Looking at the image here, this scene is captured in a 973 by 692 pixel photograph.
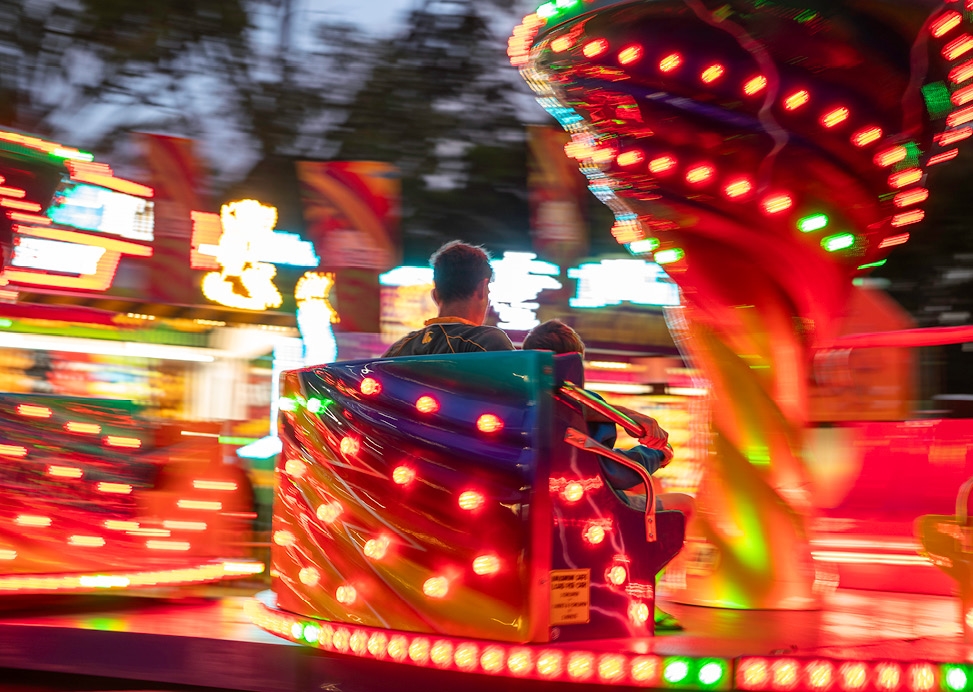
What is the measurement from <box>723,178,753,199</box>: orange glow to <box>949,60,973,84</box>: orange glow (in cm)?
88

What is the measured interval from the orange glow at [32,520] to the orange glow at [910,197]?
3.87 m

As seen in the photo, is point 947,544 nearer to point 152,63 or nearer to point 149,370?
Answer: point 149,370

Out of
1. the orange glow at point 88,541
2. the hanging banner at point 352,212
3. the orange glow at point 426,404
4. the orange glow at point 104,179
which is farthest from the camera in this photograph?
the hanging banner at point 352,212

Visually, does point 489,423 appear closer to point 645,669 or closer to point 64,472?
point 645,669

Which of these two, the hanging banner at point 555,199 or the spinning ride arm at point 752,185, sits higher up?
the hanging banner at point 555,199

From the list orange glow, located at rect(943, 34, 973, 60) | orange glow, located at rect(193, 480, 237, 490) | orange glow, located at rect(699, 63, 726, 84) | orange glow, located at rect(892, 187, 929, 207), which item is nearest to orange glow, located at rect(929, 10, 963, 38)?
orange glow, located at rect(943, 34, 973, 60)

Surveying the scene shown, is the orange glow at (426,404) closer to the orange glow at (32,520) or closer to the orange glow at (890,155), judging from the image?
the orange glow at (32,520)

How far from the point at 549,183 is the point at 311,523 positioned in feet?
31.0

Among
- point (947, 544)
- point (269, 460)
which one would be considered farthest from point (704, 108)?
point (269, 460)

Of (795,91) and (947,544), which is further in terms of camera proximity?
(795,91)

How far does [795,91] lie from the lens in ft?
14.1

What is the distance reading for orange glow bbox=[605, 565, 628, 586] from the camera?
308cm

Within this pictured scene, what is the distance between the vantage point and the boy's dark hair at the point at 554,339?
141 inches

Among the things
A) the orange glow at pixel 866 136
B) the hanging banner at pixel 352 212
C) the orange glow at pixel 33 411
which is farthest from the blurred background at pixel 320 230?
the orange glow at pixel 866 136
